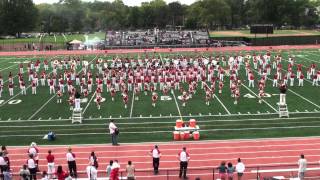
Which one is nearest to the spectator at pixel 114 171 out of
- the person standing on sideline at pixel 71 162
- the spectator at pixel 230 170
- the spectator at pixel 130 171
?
the spectator at pixel 130 171

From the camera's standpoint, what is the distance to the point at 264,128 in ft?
66.8

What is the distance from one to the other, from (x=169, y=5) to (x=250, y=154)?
10355cm

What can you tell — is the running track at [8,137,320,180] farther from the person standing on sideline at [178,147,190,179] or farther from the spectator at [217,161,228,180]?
the spectator at [217,161,228,180]

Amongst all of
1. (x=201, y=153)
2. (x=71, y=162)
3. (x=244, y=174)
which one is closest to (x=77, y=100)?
(x=201, y=153)

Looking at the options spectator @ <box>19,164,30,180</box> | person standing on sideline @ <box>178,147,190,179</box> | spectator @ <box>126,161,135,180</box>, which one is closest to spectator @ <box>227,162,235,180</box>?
person standing on sideline @ <box>178,147,190,179</box>

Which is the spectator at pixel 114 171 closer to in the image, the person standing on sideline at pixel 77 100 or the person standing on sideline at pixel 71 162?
the person standing on sideline at pixel 71 162

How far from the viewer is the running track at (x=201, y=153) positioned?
1614cm

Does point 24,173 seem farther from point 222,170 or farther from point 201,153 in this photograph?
point 201,153

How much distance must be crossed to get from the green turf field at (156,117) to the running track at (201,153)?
0.89 m

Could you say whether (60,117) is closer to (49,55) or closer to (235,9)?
(49,55)

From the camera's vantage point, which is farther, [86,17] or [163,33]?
[86,17]

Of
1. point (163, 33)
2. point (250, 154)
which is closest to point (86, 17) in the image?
point (163, 33)

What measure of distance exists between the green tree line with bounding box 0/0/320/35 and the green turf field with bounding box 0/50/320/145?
66973 mm

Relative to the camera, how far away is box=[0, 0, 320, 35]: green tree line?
91062mm
